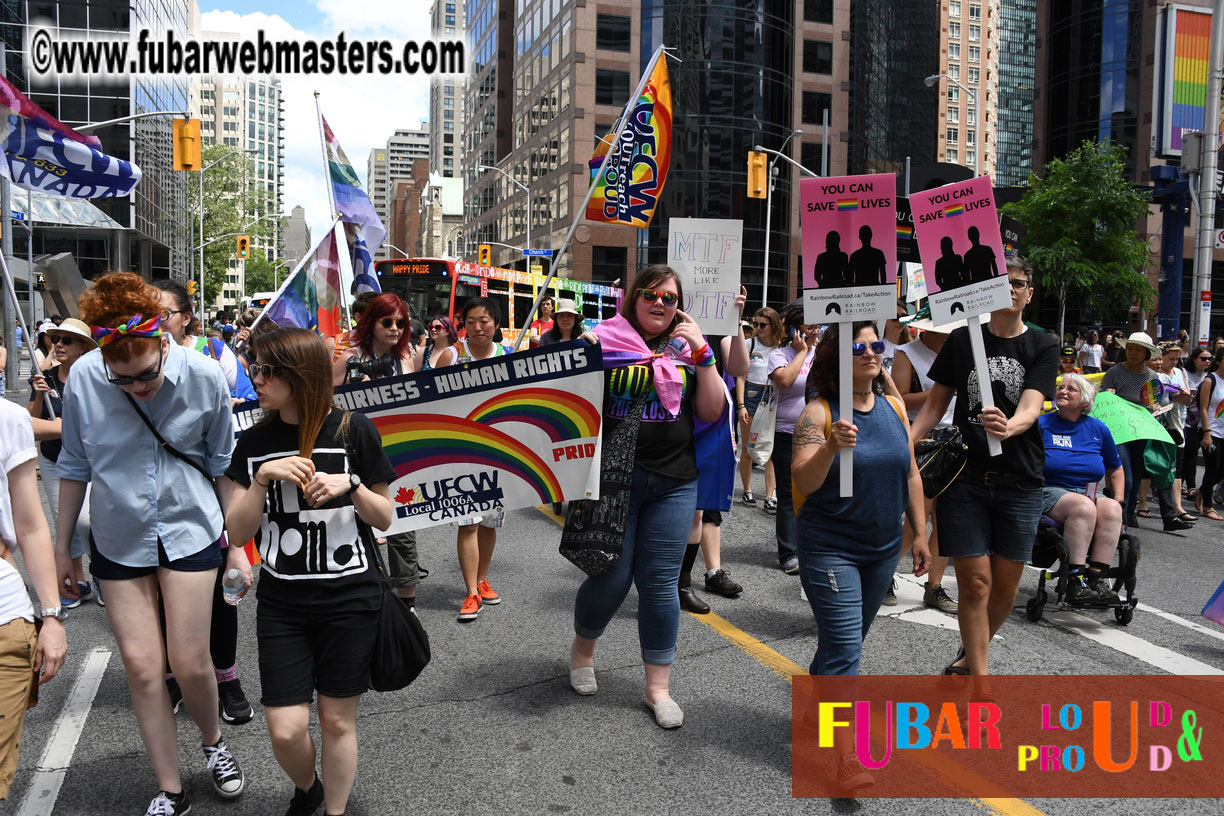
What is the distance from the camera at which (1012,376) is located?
4246 mm

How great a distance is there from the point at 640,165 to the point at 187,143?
59.3ft

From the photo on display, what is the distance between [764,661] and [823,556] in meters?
1.47

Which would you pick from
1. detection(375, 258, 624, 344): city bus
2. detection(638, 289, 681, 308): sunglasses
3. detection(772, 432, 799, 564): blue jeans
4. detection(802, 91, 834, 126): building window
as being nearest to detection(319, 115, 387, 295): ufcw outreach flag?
detection(772, 432, 799, 564): blue jeans

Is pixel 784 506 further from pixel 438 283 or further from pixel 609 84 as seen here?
pixel 609 84

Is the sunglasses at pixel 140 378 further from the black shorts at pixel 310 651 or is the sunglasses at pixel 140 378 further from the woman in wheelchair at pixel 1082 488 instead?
the woman in wheelchair at pixel 1082 488

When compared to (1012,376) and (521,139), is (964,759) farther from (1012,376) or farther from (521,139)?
(521,139)

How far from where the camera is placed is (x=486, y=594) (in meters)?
6.00

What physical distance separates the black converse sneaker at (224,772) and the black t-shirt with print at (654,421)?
199 cm

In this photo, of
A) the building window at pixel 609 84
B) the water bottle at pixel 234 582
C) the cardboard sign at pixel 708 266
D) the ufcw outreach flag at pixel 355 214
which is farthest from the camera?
the building window at pixel 609 84

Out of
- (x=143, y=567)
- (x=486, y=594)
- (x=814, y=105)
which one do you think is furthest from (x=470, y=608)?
(x=814, y=105)

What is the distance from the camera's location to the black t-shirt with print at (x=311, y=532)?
116 inches

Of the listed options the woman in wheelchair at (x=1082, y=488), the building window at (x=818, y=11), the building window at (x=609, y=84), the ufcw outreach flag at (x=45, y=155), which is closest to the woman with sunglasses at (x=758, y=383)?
the woman in wheelchair at (x=1082, y=488)

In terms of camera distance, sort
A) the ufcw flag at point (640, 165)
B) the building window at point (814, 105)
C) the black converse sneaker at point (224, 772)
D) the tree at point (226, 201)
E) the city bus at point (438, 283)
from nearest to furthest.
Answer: the black converse sneaker at point (224, 772) → the ufcw flag at point (640, 165) → the city bus at point (438, 283) → the building window at point (814, 105) → the tree at point (226, 201)

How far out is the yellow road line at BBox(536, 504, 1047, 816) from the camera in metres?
3.37
